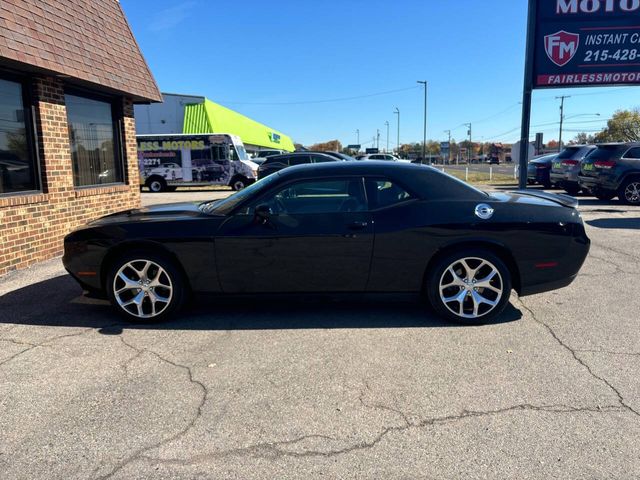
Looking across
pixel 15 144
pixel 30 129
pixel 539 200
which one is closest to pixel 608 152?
pixel 539 200

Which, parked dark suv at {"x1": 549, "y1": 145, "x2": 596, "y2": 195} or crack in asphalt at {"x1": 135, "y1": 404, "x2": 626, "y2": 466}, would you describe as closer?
crack in asphalt at {"x1": 135, "y1": 404, "x2": 626, "y2": 466}

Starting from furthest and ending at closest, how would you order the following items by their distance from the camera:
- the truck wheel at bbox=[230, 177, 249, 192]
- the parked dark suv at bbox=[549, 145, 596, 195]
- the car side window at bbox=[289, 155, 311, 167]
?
the truck wheel at bbox=[230, 177, 249, 192], the car side window at bbox=[289, 155, 311, 167], the parked dark suv at bbox=[549, 145, 596, 195]

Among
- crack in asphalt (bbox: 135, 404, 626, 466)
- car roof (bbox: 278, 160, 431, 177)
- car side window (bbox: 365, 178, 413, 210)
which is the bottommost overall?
crack in asphalt (bbox: 135, 404, 626, 466)

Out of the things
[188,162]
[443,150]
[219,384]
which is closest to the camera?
[219,384]

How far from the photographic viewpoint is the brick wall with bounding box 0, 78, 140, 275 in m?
6.19

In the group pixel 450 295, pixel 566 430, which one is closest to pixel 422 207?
pixel 450 295

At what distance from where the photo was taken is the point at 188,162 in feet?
70.2

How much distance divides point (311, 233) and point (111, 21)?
760cm

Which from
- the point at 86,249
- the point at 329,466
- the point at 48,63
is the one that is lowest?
the point at 329,466

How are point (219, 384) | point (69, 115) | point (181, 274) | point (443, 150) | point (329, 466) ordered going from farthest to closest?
point (443, 150) → point (69, 115) → point (181, 274) → point (219, 384) → point (329, 466)

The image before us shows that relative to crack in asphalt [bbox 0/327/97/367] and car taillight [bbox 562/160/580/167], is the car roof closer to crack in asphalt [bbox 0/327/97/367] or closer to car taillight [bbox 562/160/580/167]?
crack in asphalt [bbox 0/327/97/367]

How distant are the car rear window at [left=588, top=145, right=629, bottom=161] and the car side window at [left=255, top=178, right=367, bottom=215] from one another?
11270 millimetres

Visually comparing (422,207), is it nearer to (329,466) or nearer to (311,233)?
(311,233)

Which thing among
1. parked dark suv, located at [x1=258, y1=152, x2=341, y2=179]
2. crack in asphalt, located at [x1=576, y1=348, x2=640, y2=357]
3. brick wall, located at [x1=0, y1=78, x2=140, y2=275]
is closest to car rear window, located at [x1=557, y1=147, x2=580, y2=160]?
parked dark suv, located at [x1=258, y1=152, x2=341, y2=179]
